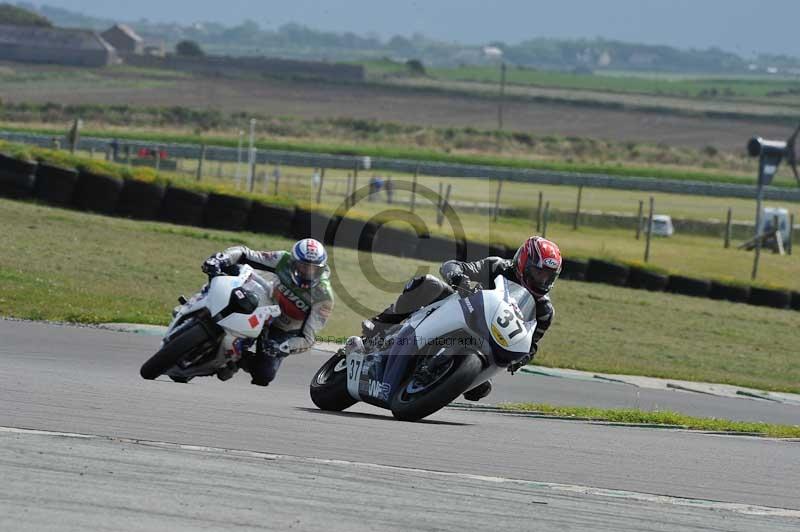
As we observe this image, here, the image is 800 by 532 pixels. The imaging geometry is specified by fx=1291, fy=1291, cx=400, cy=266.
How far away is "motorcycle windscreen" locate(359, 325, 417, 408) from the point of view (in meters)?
9.20

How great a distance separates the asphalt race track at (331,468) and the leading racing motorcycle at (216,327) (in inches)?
7.5

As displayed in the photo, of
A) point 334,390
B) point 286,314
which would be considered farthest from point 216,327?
point 334,390

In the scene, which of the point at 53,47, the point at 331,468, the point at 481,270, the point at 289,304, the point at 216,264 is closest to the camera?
the point at 331,468

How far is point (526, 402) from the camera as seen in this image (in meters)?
12.2

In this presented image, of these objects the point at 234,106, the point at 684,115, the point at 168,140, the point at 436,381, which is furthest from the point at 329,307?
the point at 684,115

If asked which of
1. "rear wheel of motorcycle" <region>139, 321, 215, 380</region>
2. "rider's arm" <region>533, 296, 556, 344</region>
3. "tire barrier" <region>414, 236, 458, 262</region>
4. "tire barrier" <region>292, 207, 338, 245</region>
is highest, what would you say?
"rider's arm" <region>533, 296, 556, 344</region>

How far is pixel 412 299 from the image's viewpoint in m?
9.52

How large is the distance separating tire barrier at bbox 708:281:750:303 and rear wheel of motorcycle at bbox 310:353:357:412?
1703 centimetres

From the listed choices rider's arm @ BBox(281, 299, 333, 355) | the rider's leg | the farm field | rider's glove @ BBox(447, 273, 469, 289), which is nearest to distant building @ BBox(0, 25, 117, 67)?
the farm field

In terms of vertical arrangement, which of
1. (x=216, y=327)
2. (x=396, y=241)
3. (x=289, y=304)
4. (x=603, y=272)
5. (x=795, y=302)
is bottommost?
(x=795, y=302)

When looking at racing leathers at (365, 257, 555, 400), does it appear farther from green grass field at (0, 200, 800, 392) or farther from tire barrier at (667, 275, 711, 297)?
tire barrier at (667, 275, 711, 297)

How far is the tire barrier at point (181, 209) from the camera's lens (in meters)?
23.7

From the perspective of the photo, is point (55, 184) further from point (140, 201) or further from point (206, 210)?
point (206, 210)

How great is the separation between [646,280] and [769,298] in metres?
2.50
